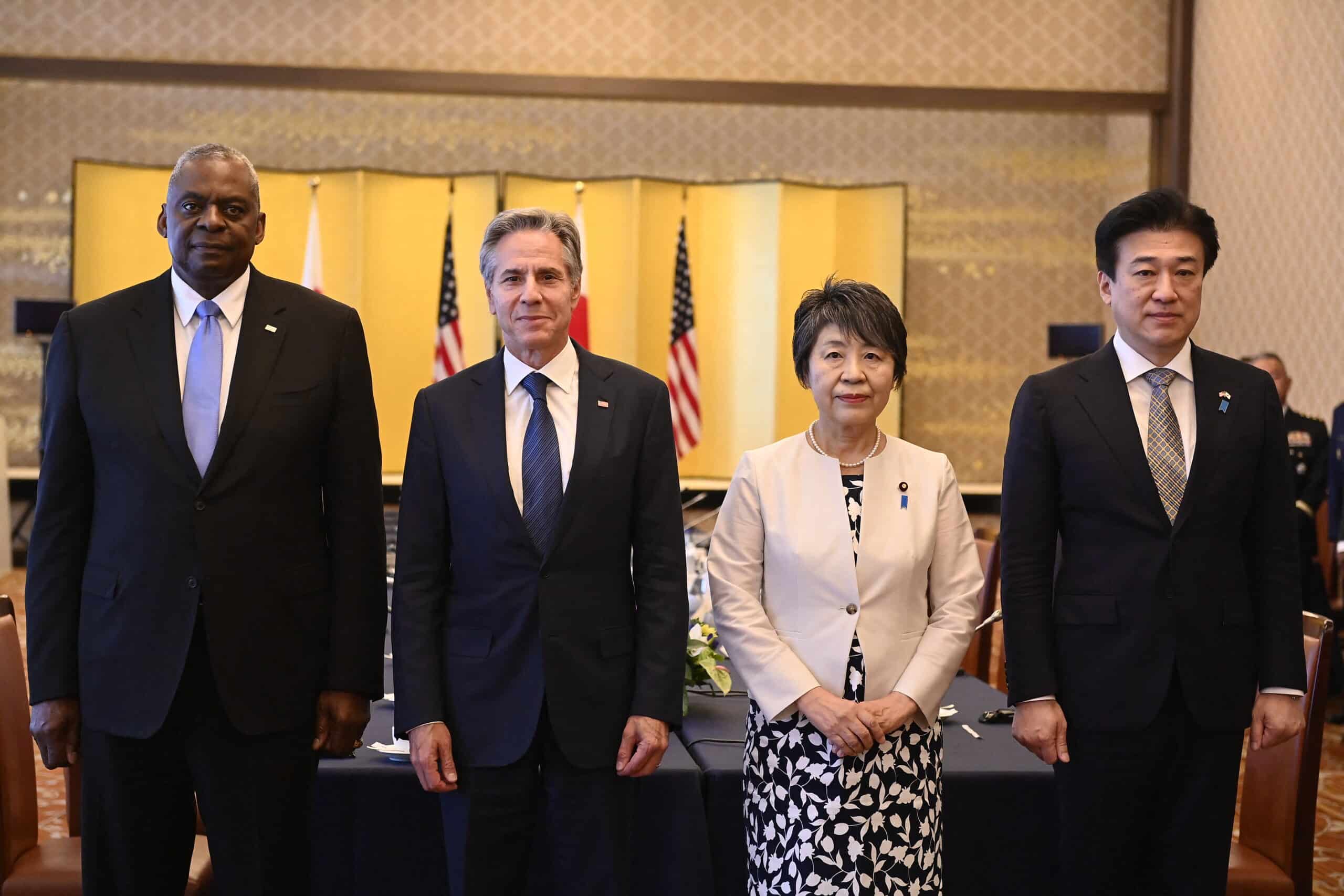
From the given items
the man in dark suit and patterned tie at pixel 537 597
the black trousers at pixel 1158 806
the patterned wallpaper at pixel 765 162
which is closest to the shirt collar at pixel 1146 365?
the black trousers at pixel 1158 806

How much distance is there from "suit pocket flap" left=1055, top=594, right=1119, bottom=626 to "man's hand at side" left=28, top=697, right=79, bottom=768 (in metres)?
1.64

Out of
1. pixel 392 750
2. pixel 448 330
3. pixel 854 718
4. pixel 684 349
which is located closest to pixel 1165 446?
pixel 854 718

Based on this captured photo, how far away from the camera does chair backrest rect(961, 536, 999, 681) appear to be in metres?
4.17

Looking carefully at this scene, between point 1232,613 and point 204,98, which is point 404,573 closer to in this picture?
point 1232,613

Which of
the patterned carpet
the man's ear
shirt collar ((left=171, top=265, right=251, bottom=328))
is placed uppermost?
the man's ear

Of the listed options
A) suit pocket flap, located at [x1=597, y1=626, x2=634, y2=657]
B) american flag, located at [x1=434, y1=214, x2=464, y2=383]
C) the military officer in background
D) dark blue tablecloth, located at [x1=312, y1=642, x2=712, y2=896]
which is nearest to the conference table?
dark blue tablecloth, located at [x1=312, y1=642, x2=712, y2=896]

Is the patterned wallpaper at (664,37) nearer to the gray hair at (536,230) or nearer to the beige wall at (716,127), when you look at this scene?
the beige wall at (716,127)

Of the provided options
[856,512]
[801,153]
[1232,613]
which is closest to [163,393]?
[856,512]

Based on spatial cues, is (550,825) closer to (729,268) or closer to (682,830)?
(682,830)

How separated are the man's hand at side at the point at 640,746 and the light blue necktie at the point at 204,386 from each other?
0.81 metres

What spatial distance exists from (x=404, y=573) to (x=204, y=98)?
360 inches

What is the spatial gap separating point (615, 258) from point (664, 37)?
5.47ft

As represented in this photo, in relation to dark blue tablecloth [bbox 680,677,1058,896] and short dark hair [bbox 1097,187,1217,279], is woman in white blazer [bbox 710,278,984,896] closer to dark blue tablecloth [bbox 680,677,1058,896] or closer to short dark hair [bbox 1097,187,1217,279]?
dark blue tablecloth [bbox 680,677,1058,896]

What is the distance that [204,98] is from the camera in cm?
1005
